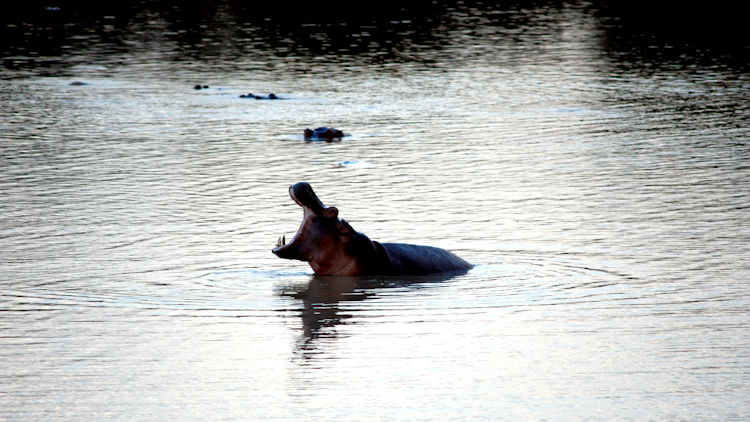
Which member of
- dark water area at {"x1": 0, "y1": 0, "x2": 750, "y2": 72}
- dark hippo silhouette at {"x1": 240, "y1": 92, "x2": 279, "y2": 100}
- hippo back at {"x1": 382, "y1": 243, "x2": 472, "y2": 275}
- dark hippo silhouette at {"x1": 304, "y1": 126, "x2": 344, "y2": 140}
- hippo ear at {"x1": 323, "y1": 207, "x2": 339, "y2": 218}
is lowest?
dark water area at {"x1": 0, "y1": 0, "x2": 750, "y2": 72}

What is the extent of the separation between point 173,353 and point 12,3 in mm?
33583

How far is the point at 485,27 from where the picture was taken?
104ft

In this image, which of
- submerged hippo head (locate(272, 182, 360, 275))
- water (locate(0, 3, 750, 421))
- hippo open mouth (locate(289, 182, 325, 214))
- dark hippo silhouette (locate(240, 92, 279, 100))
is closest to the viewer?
water (locate(0, 3, 750, 421))

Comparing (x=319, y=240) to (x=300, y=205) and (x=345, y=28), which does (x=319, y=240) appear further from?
(x=345, y=28)

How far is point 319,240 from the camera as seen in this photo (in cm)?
867

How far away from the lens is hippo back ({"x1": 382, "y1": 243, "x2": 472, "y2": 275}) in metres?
8.89

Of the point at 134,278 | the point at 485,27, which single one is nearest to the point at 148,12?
the point at 485,27

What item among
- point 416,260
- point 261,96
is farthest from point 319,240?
point 261,96

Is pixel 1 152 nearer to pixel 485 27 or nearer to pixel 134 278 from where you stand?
pixel 134 278

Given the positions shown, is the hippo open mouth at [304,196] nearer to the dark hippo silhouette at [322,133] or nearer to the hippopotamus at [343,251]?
the hippopotamus at [343,251]

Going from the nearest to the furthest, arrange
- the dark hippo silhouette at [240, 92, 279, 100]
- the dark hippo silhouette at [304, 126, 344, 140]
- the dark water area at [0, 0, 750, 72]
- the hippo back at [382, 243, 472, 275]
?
the hippo back at [382, 243, 472, 275]
the dark hippo silhouette at [304, 126, 344, 140]
the dark hippo silhouette at [240, 92, 279, 100]
the dark water area at [0, 0, 750, 72]

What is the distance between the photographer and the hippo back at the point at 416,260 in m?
8.89

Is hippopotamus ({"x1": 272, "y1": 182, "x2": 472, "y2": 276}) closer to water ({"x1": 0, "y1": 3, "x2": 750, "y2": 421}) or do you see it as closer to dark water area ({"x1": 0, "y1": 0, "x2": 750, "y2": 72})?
water ({"x1": 0, "y1": 3, "x2": 750, "y2": 421})

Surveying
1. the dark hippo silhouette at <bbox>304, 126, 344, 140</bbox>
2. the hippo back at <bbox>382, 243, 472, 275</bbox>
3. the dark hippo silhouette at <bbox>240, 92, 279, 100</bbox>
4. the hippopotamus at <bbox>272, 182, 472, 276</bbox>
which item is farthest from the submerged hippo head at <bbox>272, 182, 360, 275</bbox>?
the dark hippo silhouette at <bbox>240, 92, 279, 100</bbox>
